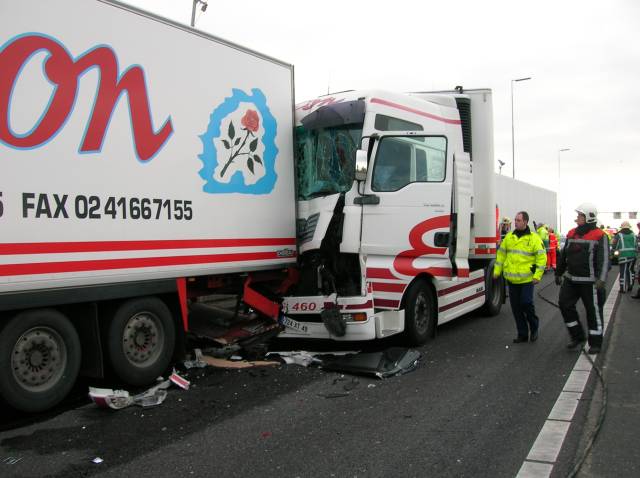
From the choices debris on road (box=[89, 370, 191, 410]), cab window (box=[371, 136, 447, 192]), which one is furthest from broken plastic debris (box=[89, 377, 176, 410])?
cab window (box=[371, 136, 447, 192])

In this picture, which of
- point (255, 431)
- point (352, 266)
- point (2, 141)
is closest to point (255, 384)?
point (255, 431)

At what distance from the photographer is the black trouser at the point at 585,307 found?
7414 mm

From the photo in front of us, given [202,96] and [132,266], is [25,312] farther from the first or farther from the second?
[202,96]

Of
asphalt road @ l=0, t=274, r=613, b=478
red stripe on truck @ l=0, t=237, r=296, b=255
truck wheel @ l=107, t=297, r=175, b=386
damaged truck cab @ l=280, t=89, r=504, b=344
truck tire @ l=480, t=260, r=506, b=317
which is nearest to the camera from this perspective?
asphalt road @ l=0, t=274, r=613, b=478

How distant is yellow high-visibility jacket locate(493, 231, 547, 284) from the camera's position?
8.24 metres

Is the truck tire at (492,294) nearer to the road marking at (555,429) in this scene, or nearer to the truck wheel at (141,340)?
the road marking at (555,429)

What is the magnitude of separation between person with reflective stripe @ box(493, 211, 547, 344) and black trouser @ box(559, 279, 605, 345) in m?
0.45

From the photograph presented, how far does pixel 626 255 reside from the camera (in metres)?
14.8

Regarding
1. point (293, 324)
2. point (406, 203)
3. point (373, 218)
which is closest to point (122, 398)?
point (293, 324)

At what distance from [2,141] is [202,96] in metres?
2.16

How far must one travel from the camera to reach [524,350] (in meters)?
7.70

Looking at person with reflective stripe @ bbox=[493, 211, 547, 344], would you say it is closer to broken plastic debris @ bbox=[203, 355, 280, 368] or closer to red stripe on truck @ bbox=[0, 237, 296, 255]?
red stripe on truck @ bbox=[0, 237, 296, 255]

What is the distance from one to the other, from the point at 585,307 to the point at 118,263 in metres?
5.50

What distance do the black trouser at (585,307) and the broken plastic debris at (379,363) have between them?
6.81ft
